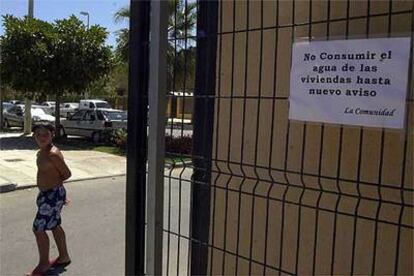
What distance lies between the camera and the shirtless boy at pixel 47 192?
5.53m

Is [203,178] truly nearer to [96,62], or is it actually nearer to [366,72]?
[366,72]

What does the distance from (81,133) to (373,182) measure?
18951 mm

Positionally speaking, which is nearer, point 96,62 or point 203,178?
point 203,178

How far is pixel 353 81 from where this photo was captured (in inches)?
92.0

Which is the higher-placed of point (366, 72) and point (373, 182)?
point (366, 72)

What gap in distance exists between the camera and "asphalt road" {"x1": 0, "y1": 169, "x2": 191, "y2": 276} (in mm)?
5426

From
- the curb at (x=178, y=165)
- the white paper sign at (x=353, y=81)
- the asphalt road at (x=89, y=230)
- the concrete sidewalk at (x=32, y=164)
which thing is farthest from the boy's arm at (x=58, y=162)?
the concrete sidewalk at (x=32, y=164)

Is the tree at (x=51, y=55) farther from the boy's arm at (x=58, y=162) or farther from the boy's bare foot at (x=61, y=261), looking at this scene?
the boy's bare foot at (x=61, y=261)

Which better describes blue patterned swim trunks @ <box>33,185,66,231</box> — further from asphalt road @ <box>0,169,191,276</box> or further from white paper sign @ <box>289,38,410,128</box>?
white paper sign @ <box>289,38,410,128</box>

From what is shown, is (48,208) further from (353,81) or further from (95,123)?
(95,123)

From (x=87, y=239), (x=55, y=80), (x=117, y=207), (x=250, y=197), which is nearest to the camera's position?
(x=250, y=197)

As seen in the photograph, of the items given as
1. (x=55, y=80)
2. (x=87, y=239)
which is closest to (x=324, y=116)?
(x=87, y=239)

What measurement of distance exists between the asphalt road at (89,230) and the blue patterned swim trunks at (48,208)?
1.52 ft

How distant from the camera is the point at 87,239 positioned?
262 inches
